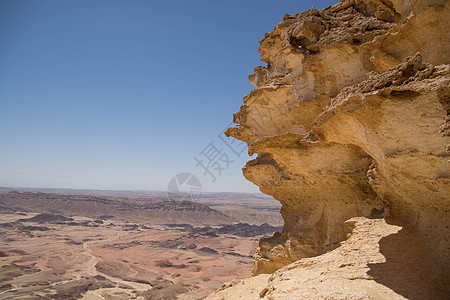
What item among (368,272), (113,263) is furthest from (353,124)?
(113,263)

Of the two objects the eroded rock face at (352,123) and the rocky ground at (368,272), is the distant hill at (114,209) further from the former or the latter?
the rocky ground at (368,272)

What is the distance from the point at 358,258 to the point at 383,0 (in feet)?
18.5

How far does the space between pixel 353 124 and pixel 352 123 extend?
22 millimetres

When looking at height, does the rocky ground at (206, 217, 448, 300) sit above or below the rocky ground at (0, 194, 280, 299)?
above

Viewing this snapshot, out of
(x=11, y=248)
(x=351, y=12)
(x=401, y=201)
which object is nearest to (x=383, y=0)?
(x=351, y=12)

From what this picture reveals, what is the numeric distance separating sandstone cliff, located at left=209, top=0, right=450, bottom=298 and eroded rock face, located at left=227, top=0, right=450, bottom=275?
0.06 feet

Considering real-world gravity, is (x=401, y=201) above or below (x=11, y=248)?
above

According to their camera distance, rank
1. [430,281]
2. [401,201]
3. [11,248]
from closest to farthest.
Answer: [430,281], [401,201], [11,248]

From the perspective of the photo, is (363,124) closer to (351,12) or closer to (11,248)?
(351,12)

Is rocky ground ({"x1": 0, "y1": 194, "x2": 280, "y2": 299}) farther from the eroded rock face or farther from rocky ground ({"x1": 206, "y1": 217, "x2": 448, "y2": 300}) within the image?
rocky ground ({"x1": 206, "y1": 217, "x2": 448, "y2": 300})

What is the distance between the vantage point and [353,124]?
445 cm

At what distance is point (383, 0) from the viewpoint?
20.8ft

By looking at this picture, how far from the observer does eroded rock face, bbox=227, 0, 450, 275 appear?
361cm

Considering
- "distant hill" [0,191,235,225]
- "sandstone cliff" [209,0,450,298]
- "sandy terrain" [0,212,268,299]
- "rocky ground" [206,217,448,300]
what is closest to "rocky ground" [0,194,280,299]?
"sandy terrain" [0,212,268,299]
